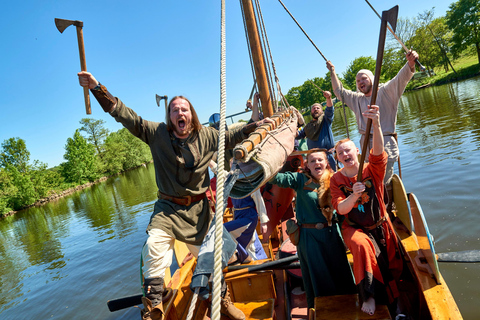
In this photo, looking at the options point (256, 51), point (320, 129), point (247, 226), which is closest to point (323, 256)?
point (247, 226)

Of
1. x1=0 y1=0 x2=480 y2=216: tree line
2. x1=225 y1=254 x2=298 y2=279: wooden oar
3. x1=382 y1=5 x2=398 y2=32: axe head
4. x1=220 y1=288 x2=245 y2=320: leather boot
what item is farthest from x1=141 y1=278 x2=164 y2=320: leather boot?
x1=0 y1=0 x2=480 y2=216: tree line

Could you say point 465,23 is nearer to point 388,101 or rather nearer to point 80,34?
point 388,101

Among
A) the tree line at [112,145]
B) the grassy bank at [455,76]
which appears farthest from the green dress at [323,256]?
the grassy bank at [455,76]

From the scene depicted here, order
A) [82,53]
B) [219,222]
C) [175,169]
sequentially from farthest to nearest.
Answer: [175,169]
[82,53]
[219,222]

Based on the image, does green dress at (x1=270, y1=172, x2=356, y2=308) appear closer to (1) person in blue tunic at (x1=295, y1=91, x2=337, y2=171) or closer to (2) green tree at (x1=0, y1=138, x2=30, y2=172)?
(1) person in blue tunic at (x1=295, y1=91, x2=337, y2=171)

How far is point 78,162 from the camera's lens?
48.7 m

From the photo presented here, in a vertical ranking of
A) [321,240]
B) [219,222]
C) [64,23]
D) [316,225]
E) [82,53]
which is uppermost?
[64,23]

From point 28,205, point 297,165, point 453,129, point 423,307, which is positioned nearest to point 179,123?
point 423,307

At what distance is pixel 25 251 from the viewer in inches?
519

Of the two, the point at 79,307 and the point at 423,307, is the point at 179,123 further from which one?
the point at 79,307

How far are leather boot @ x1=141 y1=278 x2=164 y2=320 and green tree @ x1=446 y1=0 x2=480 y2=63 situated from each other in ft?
164

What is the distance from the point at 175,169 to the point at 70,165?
5384 centimetres

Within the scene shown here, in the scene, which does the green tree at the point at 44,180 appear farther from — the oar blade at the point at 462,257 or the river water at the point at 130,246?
the oar blade at the point at 462,257

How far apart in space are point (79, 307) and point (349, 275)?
6.65 meters
